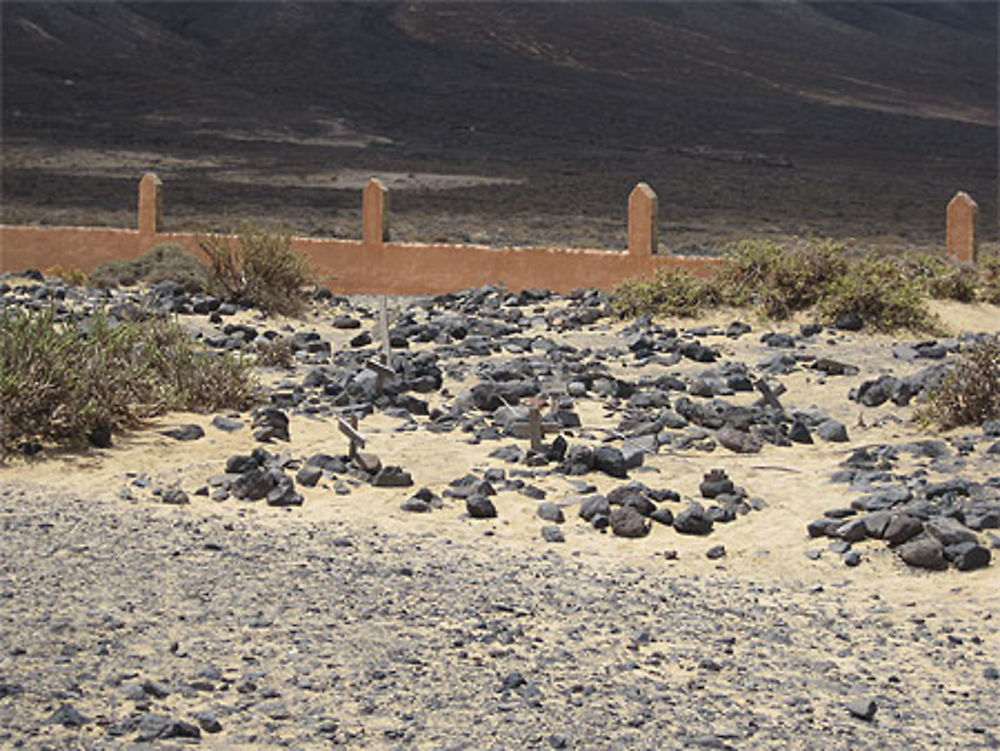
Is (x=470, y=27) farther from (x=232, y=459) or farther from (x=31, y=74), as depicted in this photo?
(x=232, y=459)

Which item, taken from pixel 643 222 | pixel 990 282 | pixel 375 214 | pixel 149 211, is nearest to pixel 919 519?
pixel 990 282

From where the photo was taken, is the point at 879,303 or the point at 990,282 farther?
the point at 990,282

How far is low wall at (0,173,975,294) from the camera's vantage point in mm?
16844

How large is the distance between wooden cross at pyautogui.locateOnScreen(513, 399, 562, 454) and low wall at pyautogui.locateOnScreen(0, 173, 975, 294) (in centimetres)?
675

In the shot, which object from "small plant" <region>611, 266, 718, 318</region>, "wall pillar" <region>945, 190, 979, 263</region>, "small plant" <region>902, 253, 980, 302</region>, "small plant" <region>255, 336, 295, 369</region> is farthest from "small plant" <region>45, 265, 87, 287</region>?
"wall pillar" <region>945, 190, 979, 263</region>

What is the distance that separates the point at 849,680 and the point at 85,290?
42.6 ft

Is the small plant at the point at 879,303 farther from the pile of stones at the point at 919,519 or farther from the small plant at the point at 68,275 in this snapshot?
the small plant at the point at 68,275

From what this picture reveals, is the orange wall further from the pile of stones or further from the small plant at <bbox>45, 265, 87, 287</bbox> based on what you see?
the pile of stones

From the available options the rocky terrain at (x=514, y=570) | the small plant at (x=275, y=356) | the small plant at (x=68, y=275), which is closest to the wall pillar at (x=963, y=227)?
the rocky terrain at (x=514, y=570)

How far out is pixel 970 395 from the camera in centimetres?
962

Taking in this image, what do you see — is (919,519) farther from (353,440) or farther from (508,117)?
(508,117)

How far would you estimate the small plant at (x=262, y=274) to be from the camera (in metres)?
16.2

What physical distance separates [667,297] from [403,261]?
4.61 metres

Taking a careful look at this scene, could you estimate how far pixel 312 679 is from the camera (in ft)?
17.8
